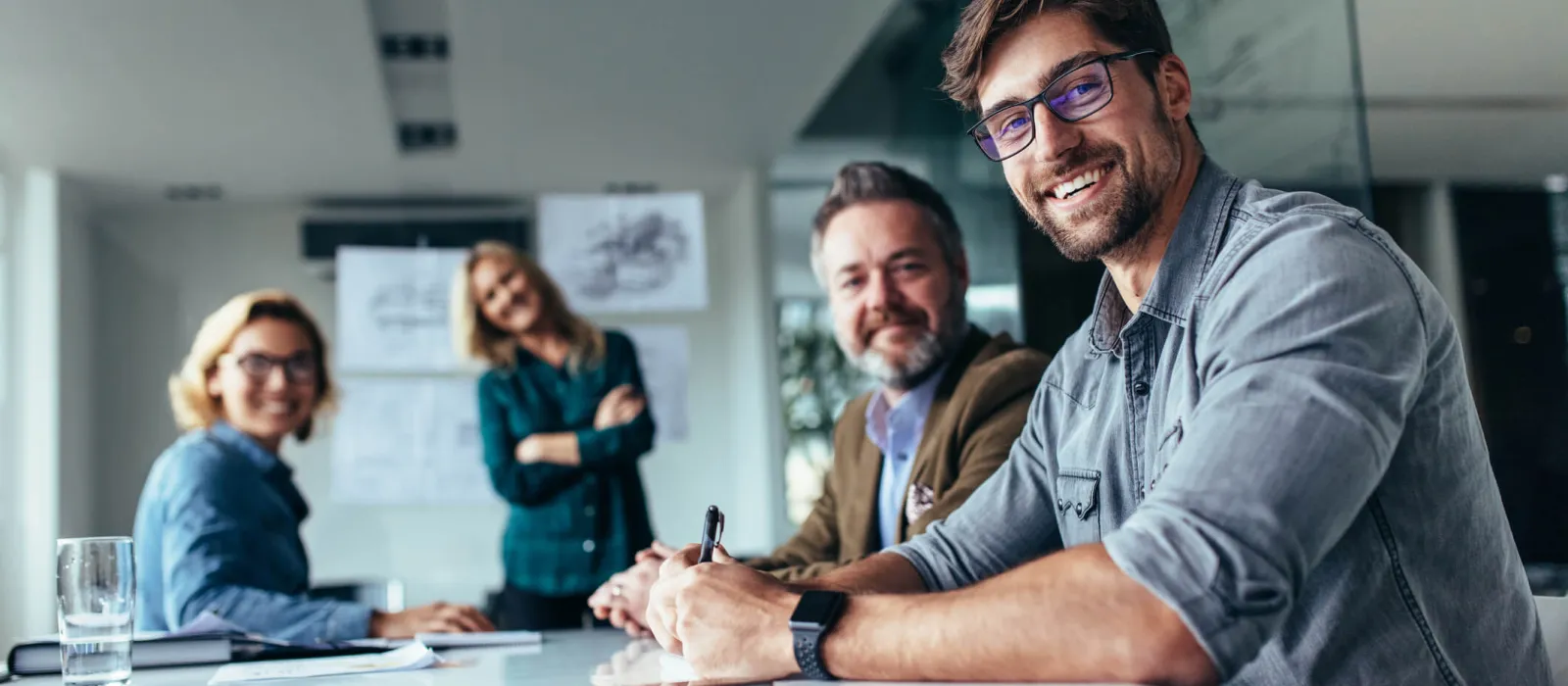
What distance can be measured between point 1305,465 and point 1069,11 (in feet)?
2.11

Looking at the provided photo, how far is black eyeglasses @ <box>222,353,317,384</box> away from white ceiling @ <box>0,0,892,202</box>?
1.31 meters

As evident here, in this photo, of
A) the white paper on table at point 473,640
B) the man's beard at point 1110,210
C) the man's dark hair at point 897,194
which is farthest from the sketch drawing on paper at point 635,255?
the man's beard at point 1110,210

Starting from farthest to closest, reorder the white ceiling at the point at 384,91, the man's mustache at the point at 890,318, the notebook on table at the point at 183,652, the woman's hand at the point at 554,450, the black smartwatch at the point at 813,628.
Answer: the white ceiling at the point at 384,91
the woman's hand at the point at 554,450
the man's mustache at the point at 890,318
the notebook on table at the point at 183,652
the black smartwatch at the point at 813,628

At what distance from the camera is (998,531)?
146 centimetres

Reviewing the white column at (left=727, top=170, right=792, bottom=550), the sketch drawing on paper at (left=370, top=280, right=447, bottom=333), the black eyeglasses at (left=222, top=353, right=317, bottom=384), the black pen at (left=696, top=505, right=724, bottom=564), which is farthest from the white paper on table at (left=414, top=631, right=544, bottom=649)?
the white column at (left=727, top=170, right=792, bottom=550)

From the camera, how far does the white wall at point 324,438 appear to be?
5.04 m

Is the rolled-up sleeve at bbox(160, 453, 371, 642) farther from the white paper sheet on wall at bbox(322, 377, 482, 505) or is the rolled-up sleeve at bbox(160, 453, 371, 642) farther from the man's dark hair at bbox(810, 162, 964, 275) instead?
the white paper sheet on wall at bbox(322, 377, 482, 505)

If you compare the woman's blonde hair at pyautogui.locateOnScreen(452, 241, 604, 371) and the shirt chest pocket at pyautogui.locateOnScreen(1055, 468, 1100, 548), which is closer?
the shirt chest pocket at pyautogui.locateOnScreen(1055, 468, 1100, 548)

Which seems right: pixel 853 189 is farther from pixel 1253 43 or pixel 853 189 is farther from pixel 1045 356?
pixel 1253 43

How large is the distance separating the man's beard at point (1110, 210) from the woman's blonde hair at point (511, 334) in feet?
8.21

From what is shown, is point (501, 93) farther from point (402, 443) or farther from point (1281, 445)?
point (1281, 445)

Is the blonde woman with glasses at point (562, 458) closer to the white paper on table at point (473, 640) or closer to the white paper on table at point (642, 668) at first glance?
the white paper on table at point (473, 640)

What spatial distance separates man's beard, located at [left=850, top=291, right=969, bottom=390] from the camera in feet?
6.97

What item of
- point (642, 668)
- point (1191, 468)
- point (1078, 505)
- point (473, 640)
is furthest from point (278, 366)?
point (1191, 468)
